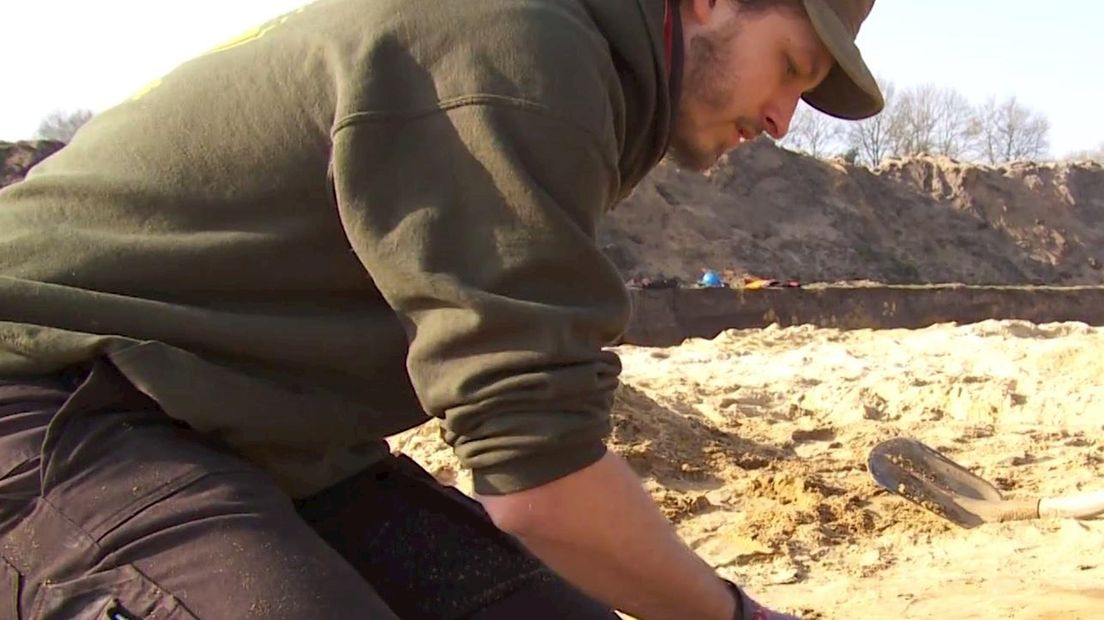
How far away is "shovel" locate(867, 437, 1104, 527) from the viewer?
501 centimetres

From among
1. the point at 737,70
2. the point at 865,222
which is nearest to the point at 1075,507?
the point at 737,70

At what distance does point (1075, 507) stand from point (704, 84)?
382cm

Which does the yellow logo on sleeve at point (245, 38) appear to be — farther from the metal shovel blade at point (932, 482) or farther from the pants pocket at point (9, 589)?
the metal shovel blade at point (932, 482)

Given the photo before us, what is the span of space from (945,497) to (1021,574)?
80cm

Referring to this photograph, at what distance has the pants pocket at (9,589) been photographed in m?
1.55

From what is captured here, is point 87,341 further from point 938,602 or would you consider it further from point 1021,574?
Answer: point 1021,574

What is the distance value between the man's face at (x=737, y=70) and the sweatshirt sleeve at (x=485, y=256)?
0.30 metres

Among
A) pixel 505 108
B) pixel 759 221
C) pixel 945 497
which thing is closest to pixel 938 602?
pixel 945 497

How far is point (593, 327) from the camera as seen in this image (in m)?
1.56

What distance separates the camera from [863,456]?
6496 mm

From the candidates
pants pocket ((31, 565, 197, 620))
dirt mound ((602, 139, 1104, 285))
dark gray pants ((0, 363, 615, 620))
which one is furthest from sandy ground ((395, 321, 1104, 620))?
dirt mound ((602, 139, 1104, 285))

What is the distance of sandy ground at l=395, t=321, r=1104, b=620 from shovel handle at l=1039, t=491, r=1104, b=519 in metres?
0.05

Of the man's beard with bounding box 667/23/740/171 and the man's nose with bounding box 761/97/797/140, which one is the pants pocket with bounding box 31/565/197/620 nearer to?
the man's beard with bounding box 667/23/740/171

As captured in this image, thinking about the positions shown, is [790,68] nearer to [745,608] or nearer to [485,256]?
[485,256]
